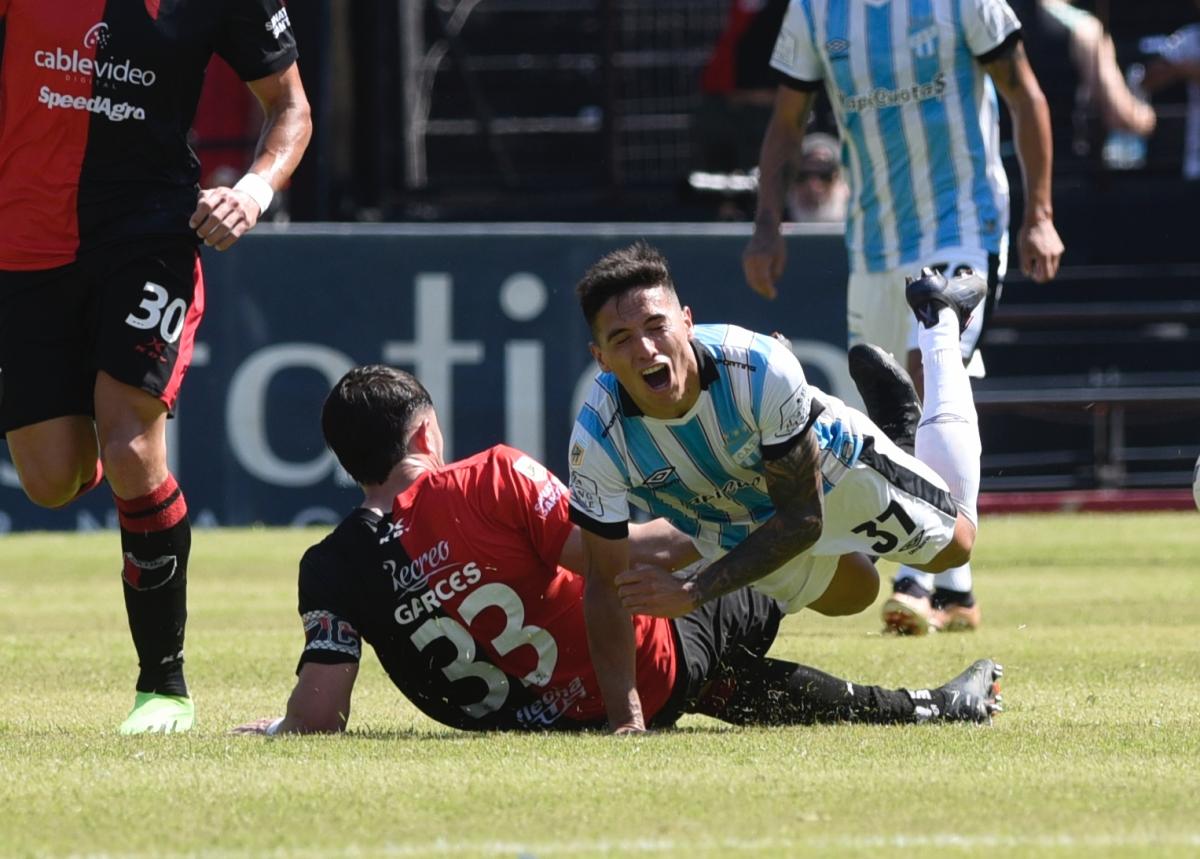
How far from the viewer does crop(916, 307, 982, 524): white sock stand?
6.87m

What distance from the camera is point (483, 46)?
1753 cm

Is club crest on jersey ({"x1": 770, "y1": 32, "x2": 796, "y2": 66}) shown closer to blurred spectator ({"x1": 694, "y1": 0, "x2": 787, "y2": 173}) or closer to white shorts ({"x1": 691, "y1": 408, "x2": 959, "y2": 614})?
white shorts ({"x1": 691, "y1": 408, "x2": 959, "y2": 614})

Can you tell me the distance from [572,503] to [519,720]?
2.03ft

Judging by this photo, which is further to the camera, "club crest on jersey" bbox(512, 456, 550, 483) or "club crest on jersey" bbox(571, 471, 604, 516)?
"club crest on jersey" bbox(512, 456, 550, 483)

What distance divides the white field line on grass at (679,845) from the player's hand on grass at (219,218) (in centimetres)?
230

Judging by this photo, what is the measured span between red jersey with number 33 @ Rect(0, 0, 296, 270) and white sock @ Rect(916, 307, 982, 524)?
7.90 ft

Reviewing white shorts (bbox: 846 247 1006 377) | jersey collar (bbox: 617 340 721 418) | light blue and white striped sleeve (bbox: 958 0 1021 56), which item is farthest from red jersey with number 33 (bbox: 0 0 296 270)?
light blue and white striped sleeve (bbox: 958 0 1021 56)

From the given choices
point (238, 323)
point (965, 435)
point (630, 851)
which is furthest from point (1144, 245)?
point (630, 851)

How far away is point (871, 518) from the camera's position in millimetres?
6281

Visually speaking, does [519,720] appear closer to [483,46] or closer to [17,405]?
[17,405]

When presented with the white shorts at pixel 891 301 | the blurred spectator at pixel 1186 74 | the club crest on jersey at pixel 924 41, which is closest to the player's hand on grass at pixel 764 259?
the white shorts at pixel 891 301

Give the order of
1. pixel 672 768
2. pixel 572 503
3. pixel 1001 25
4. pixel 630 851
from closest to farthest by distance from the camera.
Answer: pixel 630 851 → pixel 672 768 → pixel 572 503 → pixel 1001 25

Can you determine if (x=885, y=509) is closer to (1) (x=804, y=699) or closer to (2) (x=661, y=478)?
(1) (x=804, y=699)

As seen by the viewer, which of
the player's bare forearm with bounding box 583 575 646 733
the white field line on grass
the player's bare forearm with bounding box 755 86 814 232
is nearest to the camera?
the white field line on grass
